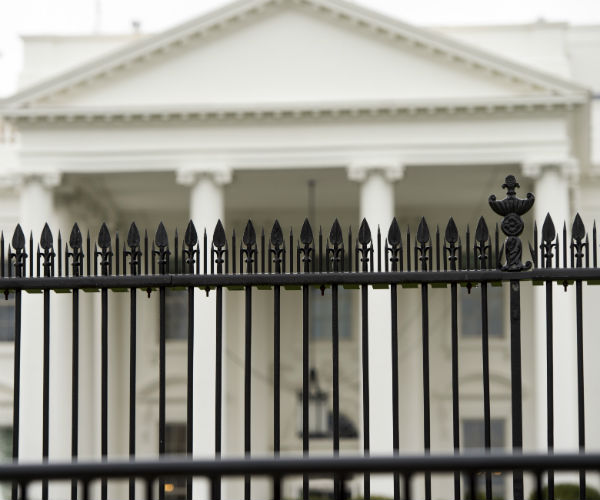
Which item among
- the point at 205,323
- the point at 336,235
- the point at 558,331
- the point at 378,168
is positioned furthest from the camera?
the point at 378,168

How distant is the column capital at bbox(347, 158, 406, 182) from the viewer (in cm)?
2339

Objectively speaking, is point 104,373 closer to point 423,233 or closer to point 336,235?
point 336,235

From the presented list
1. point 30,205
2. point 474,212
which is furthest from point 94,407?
point 474,212

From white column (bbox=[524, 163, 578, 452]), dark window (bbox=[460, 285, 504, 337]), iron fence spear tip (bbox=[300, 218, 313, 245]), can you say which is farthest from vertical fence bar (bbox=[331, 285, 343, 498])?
dark window (bbox=[460, 285, 504, 337])

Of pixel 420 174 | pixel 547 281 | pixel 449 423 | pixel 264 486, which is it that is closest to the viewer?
pixel 547 281

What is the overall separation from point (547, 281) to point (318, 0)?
19052mm

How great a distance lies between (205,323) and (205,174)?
322cm

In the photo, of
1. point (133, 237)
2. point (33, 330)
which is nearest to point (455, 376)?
point (133, 237)

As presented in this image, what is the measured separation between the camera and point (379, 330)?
74.6ft

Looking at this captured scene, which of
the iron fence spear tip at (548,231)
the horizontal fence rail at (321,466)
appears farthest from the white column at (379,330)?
the horizontal fence rail at (321,466)

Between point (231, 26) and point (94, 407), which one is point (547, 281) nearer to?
point (231, 26)

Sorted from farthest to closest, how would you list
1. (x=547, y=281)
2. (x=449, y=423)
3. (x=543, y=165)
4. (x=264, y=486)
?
(x=449, y=423) < (x=264, y=486) < (x=543, y=165) < (x=547, y=281)

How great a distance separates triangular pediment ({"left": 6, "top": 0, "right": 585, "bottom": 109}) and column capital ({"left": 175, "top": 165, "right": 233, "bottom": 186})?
139 centimetres

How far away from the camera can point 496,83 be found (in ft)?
76.1
